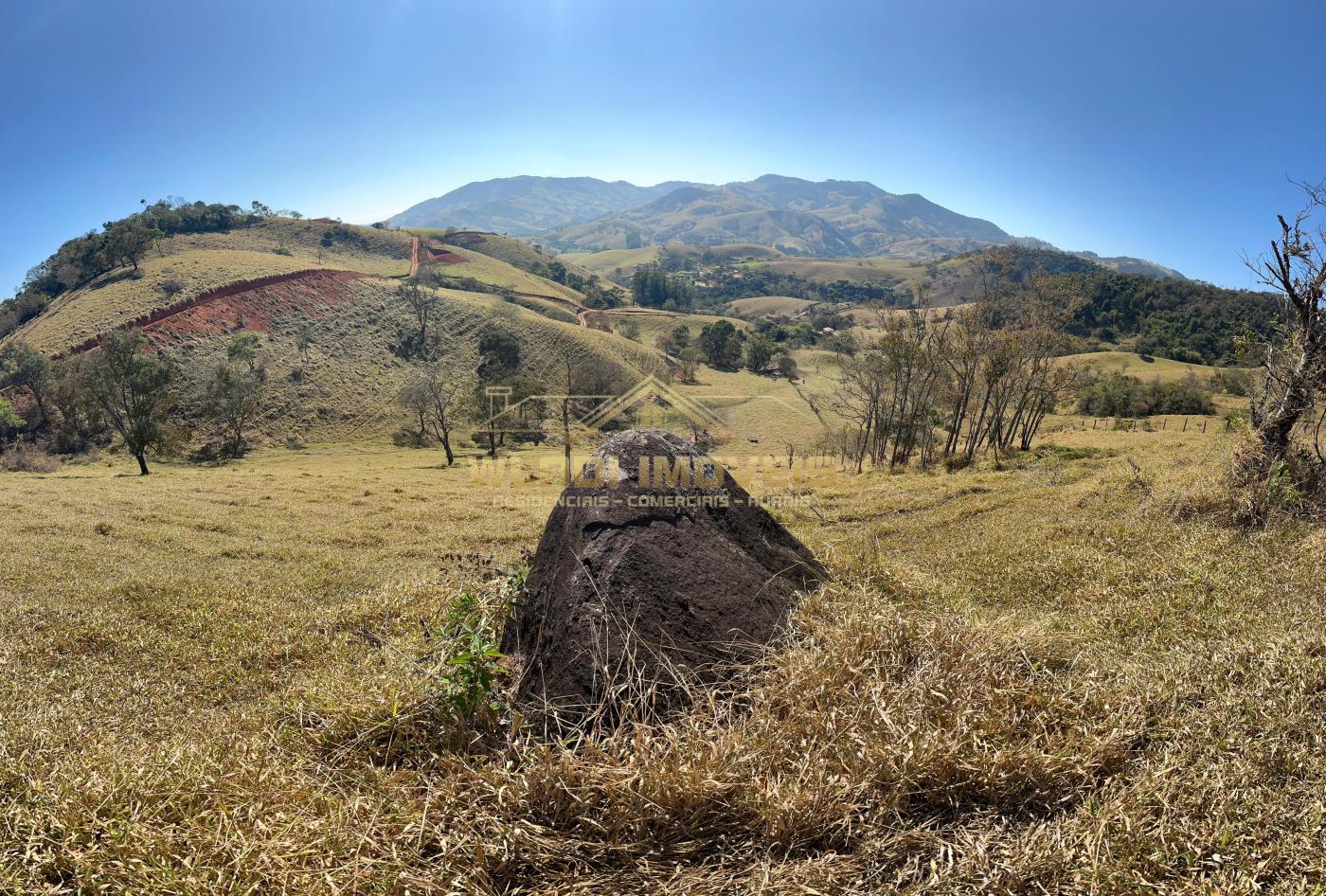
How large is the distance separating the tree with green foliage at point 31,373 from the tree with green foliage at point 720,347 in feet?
229

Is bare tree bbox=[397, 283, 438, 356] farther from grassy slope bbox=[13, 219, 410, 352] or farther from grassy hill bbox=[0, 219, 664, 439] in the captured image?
grassy slope bbox=[13, 219, 410, 352]

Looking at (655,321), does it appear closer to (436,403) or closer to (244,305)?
(244,305)

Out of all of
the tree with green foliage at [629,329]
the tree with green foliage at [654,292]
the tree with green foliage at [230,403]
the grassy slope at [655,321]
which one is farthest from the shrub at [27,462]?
the tree with green foliage at [654,292]

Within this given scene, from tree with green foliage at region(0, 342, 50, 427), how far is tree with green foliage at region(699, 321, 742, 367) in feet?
229

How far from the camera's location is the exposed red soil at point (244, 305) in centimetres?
6606

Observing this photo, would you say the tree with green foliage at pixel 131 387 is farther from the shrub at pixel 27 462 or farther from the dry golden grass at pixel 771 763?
the dry golden grass at pixel 771 763

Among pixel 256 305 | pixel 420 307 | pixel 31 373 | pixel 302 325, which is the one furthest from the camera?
pixel 420 307

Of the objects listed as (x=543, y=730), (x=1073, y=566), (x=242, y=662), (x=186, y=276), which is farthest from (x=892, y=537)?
(x=186, y=276)

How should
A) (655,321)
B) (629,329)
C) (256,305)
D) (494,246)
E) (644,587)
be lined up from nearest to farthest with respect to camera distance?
1. (644,587)
2. (256,305)
3. (629,329)
4. (655,321)
5. (494,246)

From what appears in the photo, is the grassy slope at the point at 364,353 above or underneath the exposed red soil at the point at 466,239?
underneath

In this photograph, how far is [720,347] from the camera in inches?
3504

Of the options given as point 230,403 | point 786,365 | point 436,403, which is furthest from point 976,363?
point 230,403

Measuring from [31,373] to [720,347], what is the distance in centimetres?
7385

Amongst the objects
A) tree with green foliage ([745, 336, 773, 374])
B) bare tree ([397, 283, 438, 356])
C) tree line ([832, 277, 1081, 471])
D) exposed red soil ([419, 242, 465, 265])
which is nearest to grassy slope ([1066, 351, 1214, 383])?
tree with green foliage ([745, 336, 773, 374])
